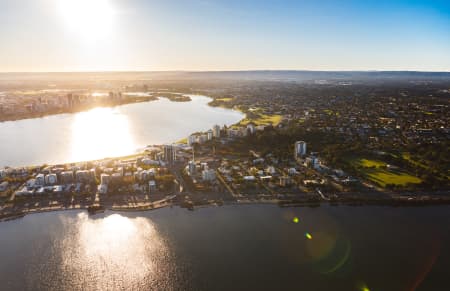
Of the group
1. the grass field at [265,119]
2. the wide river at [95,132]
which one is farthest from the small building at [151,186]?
the grass field at [265,119]

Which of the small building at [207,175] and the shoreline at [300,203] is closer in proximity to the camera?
the shoreline at [300,203]

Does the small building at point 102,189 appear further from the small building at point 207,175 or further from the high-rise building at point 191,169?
the small building at point 207,175

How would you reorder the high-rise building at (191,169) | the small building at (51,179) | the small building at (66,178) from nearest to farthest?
the small building at (51,179)
the small building at (66,178)
the high-rise building at (191,169)

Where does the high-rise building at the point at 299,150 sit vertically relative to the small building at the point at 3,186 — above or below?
above

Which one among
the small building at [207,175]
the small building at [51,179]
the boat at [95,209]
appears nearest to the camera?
the boat at [95,209]

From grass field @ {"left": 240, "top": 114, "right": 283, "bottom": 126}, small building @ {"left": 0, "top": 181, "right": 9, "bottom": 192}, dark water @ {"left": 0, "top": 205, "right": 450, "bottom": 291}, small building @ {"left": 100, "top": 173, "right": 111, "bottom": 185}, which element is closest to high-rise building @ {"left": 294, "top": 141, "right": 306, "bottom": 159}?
dark water @ {"left": 0, "top": 205, "right": 450, "bottom": 291}

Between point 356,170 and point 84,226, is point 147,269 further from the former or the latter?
point 356,170

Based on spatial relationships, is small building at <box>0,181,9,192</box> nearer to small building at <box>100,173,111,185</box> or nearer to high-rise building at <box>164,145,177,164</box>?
small building at <box>100,173,111,185</box>
